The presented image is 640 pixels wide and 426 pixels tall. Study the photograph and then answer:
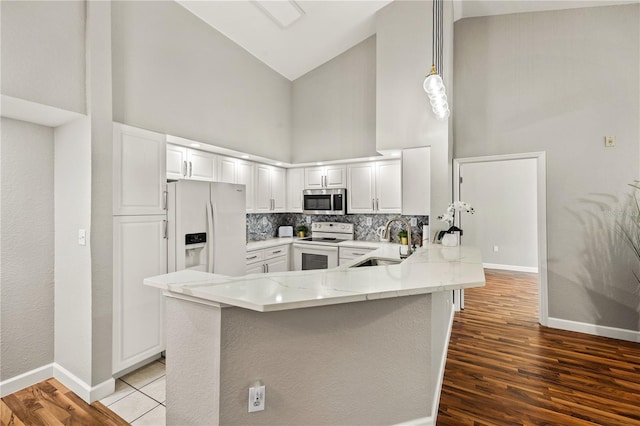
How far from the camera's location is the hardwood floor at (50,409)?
1981 mm

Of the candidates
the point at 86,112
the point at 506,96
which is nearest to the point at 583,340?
the point at 506,96

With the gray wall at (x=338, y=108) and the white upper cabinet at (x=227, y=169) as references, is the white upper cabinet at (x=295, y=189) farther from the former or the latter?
the white upper cabinet at (x=227, y=169)

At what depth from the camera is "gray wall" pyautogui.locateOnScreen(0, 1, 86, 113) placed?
1858 mm

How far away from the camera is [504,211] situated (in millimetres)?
6395

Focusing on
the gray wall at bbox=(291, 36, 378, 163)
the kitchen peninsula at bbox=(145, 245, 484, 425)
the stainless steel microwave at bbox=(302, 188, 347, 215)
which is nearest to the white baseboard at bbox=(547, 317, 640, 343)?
the kitchen peninsula at bbox=(145, 245, 484, 425)

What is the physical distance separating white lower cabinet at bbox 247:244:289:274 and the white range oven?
18 cm

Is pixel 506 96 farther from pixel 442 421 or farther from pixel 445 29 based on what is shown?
pixel 442 421

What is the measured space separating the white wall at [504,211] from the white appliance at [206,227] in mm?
4870

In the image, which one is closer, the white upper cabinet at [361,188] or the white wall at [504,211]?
the white upper cabinet at [361,188]

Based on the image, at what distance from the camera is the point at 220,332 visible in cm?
137

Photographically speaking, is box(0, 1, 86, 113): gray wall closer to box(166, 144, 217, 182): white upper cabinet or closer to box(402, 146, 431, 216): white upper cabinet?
box(166, 144, 217, 182): white upper cabinet

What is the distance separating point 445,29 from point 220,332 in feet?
12.6

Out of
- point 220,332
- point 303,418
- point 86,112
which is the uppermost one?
point 86,112

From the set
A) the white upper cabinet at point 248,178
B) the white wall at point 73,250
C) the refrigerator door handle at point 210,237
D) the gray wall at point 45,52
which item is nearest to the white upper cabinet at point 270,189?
the white upper cabinet at point 248,178
